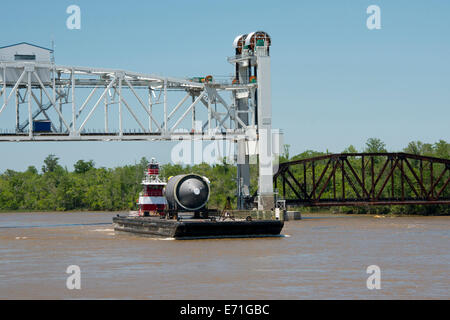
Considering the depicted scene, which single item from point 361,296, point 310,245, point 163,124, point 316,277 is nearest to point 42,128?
point 163,124

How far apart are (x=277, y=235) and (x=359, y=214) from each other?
181 feet

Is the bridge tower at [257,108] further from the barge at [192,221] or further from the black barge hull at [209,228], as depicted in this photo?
the black barge hull at [209,228]

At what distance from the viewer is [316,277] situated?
36.4 meters

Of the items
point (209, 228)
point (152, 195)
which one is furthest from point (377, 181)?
point (209, 228)

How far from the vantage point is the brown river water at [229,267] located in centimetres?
3228

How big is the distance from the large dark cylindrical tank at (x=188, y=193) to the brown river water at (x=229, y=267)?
13.2 ft

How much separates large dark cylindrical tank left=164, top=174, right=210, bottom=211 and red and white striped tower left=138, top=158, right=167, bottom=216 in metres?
7.64

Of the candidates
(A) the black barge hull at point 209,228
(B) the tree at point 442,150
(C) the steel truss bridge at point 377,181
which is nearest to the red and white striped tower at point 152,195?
(A) the black barge hull at point 209,228

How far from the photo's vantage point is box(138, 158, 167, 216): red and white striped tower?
2744 inches

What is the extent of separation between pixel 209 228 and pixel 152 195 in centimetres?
1332

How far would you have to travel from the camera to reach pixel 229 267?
40.4 metres

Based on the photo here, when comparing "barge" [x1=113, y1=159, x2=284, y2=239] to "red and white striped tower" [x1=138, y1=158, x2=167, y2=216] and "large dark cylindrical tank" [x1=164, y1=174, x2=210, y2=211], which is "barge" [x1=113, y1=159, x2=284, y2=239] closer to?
"large dark cylindrical tank" [x1=164, y1=174, x2=210, y2=211]
